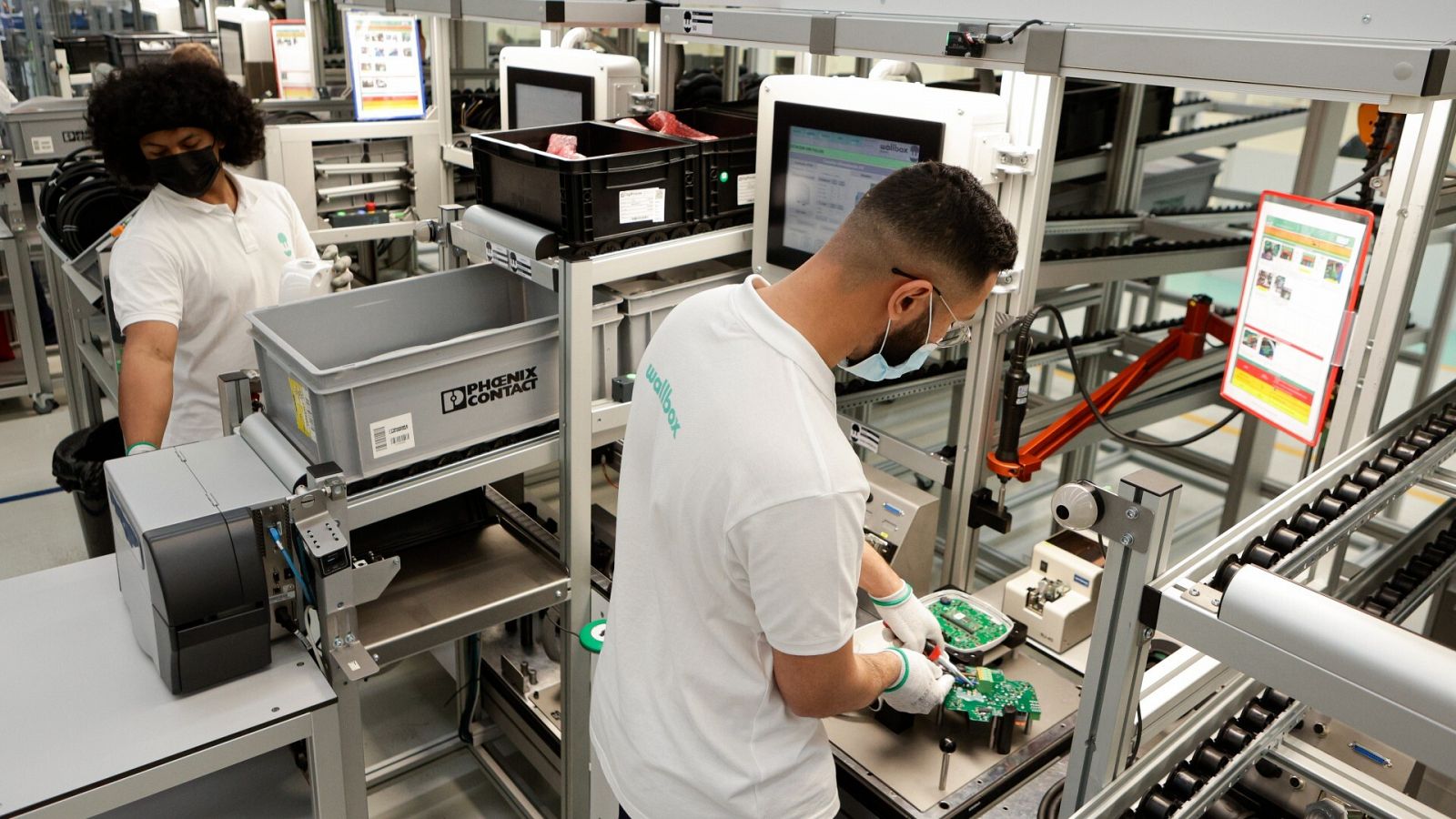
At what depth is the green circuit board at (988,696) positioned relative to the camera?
1.65 metres

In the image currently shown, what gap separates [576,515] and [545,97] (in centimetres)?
148

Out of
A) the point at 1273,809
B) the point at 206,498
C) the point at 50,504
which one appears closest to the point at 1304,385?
the point at 1273,809

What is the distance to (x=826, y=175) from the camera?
1996mm

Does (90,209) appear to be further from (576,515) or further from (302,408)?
(576,515)

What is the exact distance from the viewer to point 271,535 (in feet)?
5.75

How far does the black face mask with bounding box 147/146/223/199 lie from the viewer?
2.34m

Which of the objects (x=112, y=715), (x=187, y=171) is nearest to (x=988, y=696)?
(x=112, y=715)

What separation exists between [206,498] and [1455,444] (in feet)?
6.80

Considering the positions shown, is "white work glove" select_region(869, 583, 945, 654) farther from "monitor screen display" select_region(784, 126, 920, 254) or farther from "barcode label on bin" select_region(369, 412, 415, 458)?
"barcode label on bin" select_region(369, 412, 415, 458)

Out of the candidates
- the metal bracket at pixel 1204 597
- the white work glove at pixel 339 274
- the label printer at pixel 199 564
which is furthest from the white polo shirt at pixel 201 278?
the metal bracket at pixel 1204 597

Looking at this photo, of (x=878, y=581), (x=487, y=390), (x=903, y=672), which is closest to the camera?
(x=903, y=672)

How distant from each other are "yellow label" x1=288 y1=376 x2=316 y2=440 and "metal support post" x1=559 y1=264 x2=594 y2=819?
1.69 ft

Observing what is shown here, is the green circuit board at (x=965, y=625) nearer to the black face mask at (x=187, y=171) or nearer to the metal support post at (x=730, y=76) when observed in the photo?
the black face mask at (x=187, y=171)

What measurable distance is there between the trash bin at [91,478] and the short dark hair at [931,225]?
7.26 ft
